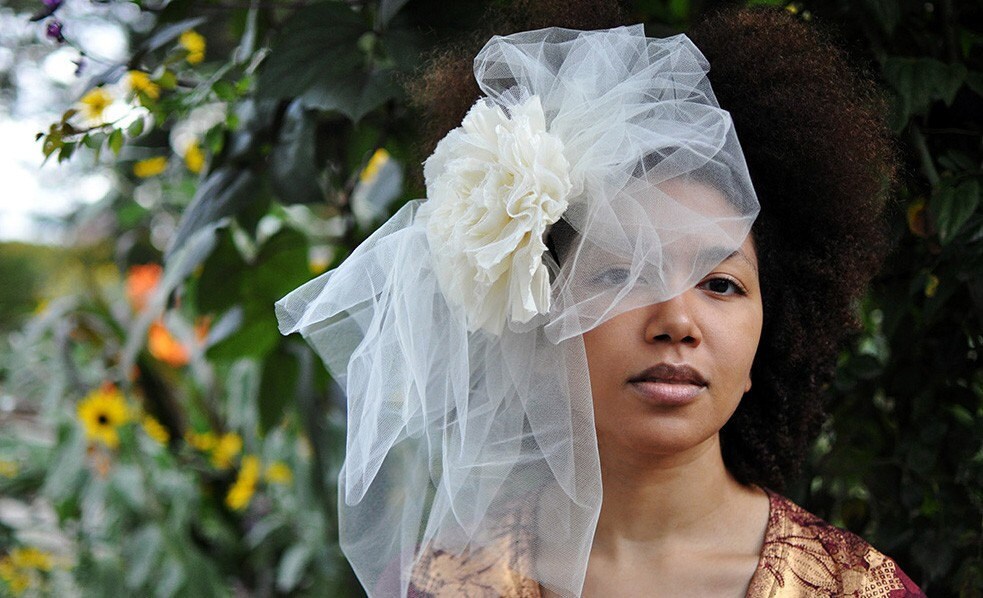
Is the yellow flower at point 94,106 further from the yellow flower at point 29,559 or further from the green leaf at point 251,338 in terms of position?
the yellow flower at point 29,559

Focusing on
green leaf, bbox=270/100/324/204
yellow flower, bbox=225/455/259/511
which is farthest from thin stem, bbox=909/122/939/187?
yellow flower, bbox=225/455/259/511

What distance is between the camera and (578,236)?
110 centimetres

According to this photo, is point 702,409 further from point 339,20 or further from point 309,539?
point 309,539

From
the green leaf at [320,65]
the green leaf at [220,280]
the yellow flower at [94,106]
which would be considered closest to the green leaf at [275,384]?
the green leaf at [220,280]

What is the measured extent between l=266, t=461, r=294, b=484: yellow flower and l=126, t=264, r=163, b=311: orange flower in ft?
2.41

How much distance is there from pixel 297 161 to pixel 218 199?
135 millimetres

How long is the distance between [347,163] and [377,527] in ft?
2.25

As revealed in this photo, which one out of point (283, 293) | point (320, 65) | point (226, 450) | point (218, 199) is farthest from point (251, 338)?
point (226, 450)

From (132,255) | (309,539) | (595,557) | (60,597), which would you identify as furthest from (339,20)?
(60,597)

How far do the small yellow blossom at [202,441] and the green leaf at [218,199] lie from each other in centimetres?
124

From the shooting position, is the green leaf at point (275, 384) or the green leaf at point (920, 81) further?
the green leaf at point (275, 384)

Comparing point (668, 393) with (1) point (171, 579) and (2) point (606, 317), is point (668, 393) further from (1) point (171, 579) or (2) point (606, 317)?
(1) point (171, 579)

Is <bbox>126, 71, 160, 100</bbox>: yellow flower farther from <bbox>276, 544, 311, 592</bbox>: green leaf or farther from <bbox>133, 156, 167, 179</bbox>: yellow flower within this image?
<bbox>276, 544, 311, 592</bbox>: green leaf

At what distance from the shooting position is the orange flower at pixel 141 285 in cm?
291
